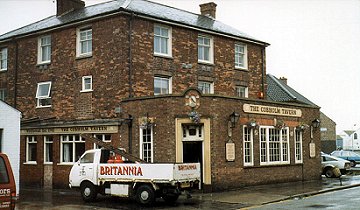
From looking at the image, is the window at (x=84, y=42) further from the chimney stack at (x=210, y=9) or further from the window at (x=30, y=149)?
the chimney stack at (x=210, y=9)

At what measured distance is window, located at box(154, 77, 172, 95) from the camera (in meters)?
25.6

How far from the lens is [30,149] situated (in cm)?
2730

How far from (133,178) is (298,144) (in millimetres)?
12632

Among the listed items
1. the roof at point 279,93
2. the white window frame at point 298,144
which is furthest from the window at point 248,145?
the roof at point 279,93

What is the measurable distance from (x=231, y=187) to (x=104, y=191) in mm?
6221

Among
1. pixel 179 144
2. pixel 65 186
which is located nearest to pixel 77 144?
pixel 65 186

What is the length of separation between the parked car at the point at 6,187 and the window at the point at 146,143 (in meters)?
11.3

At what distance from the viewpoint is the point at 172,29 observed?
26359 mm

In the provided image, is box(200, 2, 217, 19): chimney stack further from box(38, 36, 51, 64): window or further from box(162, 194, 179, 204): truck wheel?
box(162, 194, 179, 204): truck wheel

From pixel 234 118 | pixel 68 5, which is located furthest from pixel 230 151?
pixel 68 5

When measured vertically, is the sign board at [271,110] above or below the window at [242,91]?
below

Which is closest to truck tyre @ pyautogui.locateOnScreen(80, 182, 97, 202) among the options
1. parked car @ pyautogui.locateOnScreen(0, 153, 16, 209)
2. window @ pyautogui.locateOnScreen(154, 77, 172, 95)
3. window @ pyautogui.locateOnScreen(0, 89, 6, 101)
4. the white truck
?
the white truck

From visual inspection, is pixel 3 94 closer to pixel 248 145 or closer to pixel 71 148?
pixel 71 148

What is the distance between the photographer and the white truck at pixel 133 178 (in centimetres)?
1725
